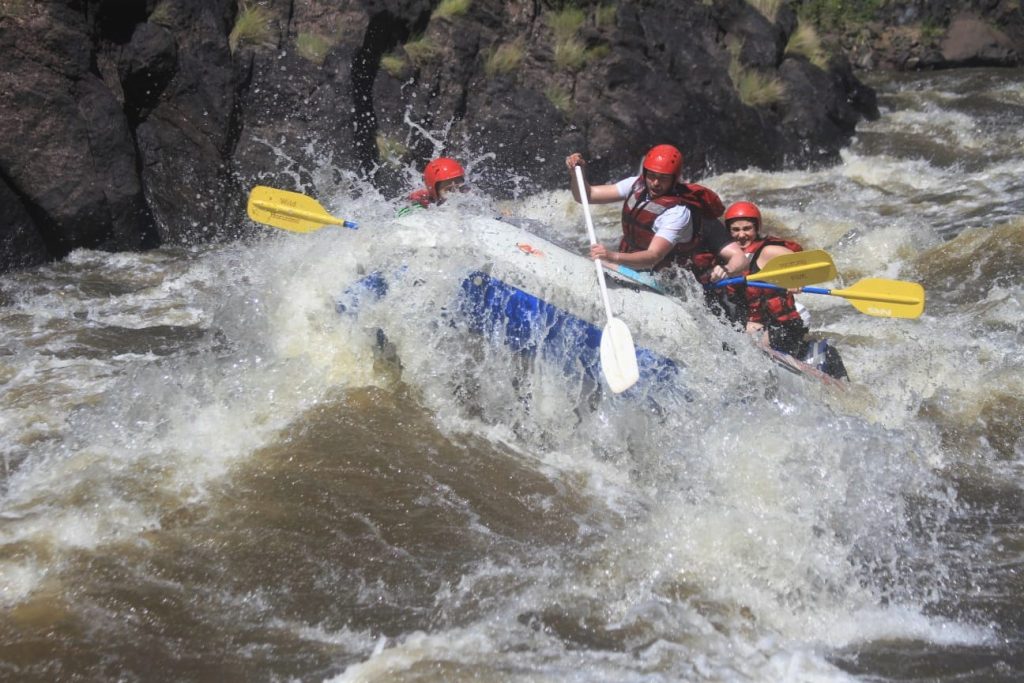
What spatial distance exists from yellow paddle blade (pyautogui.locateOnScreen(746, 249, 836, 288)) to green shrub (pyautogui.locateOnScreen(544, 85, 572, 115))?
535 cm

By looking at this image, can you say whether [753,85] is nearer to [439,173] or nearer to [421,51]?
[421,51]

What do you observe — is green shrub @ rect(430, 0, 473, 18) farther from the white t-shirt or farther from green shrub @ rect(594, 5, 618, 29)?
the white t-shirt

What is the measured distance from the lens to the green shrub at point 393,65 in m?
9.77

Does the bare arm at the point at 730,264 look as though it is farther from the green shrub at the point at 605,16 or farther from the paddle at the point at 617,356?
the green shrub at the point at 605,16

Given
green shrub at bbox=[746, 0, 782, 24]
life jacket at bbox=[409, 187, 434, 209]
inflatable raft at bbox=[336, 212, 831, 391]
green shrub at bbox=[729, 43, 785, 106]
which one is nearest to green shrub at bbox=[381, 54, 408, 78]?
life jacket at bbox=[409, 187, 434, 209]

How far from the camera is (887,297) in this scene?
19.6 feet

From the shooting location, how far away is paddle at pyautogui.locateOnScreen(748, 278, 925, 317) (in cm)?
596

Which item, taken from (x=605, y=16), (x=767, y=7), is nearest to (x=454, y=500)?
(x=605, y=16)

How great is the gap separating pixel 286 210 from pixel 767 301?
114 inches

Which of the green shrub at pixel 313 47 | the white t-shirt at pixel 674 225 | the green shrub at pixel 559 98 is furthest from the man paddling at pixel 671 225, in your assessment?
the green shrub at pixel 559 98

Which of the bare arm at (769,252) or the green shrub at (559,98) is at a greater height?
the green shrub at (559,98)

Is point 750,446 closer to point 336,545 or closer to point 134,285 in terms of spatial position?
point 336,545

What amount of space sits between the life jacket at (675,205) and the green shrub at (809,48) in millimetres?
8030

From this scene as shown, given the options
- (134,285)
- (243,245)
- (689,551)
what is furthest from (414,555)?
(243,245)
